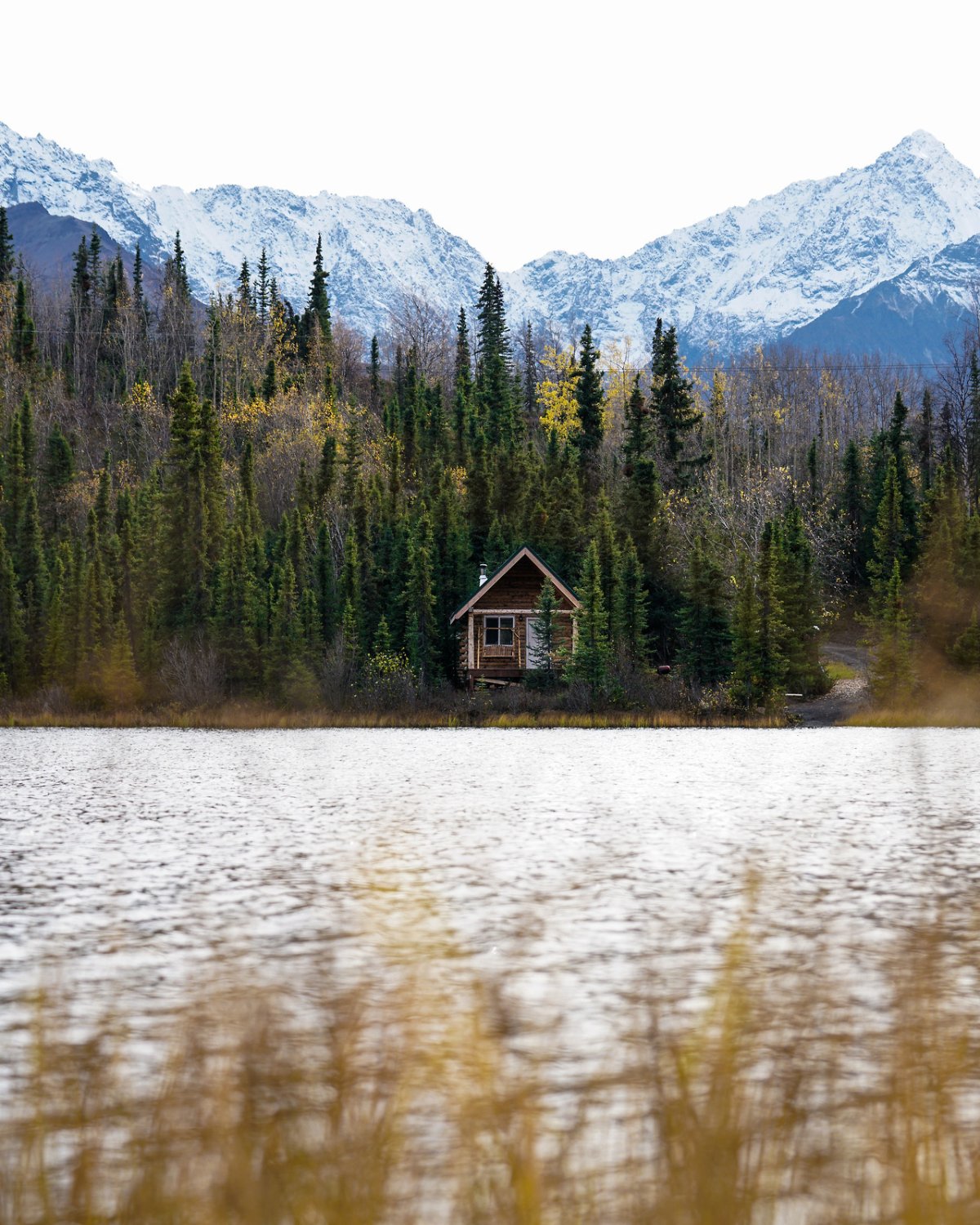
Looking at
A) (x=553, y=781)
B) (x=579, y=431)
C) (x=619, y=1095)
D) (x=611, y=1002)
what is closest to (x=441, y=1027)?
(x=611, y=1002)

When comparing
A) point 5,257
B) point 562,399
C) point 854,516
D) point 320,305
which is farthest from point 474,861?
point 5,257

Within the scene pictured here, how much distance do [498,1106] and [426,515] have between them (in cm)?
5897

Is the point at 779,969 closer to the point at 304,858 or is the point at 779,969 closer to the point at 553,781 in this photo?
the point at 304,858

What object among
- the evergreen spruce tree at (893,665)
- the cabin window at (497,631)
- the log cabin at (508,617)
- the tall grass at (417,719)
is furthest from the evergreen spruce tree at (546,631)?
the evergreen spruce tree at (893,665)

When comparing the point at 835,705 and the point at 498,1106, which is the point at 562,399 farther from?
the point at 498,1106

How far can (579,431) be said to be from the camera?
83.3 meters

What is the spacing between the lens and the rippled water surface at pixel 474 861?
33.2 ft

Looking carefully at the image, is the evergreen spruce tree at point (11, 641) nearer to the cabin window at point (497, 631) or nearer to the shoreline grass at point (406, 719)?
the shoreline grass at point (406, 719)

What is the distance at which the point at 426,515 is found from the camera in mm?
63562

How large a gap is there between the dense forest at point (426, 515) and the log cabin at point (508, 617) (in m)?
2.42

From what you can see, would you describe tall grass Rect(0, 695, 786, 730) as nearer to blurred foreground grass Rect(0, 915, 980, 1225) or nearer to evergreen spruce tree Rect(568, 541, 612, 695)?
evergreen spruce tree Rect(568, 541, 612, 695)

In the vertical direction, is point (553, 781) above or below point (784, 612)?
below

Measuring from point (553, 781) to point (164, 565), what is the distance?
1900 inches

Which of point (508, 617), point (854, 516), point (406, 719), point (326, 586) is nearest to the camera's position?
point (406, 719)
